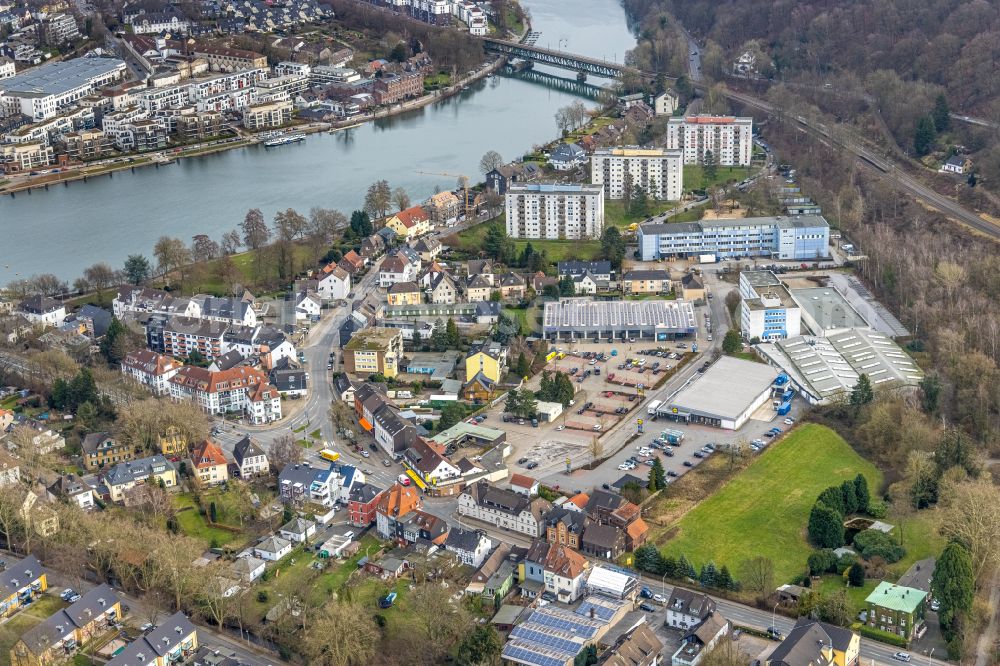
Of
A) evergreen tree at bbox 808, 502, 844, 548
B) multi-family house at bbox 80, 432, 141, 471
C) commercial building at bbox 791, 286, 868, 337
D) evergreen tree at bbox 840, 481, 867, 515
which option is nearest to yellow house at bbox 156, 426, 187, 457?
multi-family house at bbox 80, 432, 141, 471


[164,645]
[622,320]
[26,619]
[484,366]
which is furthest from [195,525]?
[622,320]

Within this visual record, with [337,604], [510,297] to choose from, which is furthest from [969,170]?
[337,604]

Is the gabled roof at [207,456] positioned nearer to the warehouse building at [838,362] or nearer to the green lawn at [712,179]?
the warehouse building at [838,362]

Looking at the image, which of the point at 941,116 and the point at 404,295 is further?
the point at 941,116

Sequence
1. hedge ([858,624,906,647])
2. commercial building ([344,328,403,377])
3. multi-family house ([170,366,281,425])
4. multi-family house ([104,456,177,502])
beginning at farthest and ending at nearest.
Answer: commercial building ([344,328,403,377]), multi-family house ([170,366,281,425]), multi-family house ([104,456,177,502]), hedge ([858,624,906,647])

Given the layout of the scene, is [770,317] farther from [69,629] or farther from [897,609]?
[69,629]

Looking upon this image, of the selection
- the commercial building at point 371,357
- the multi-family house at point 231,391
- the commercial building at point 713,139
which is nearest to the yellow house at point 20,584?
the multi-family house at point 231,391

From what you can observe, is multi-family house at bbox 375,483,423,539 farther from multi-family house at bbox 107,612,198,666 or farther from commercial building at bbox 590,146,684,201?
commercial building at bbox 590,146,684,201
